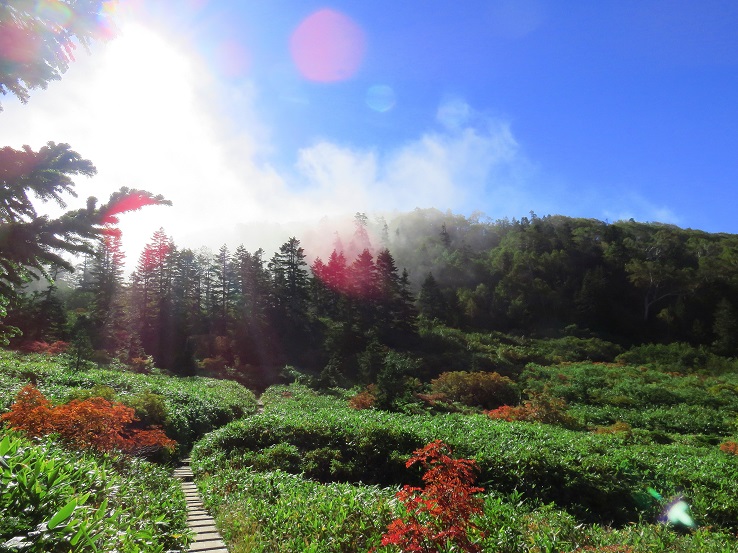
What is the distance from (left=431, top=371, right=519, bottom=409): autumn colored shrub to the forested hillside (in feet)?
11.6

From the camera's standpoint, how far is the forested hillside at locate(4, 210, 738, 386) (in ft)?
120

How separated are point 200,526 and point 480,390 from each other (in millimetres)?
21350

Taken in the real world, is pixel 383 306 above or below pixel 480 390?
above

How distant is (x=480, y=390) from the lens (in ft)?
84.8

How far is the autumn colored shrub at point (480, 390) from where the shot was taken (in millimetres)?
25094

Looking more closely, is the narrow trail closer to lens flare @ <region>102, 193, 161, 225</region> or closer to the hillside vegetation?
the hillside vegetation

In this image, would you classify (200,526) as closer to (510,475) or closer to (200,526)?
(200,526)

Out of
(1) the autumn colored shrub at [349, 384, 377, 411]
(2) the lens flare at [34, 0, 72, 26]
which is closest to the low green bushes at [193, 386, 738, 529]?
(1) the autumn colored shrub at [349, 384, 377, 411]

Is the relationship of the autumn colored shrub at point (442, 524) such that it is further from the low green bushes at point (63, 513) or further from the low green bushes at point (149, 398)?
the low green bushes at point (149, 398)

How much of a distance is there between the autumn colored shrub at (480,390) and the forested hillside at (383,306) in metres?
3.54

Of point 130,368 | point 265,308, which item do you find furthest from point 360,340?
point 130,368

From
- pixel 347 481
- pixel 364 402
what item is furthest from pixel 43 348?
pixel 347 481

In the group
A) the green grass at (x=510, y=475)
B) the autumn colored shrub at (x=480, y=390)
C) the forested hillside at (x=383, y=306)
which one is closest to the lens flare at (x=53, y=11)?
the green grass at (x=510, y=475)

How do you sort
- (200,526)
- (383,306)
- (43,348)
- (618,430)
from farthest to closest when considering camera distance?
1. (383,306)
2. (43,348)
3. (618,430)
4. (200,526)
